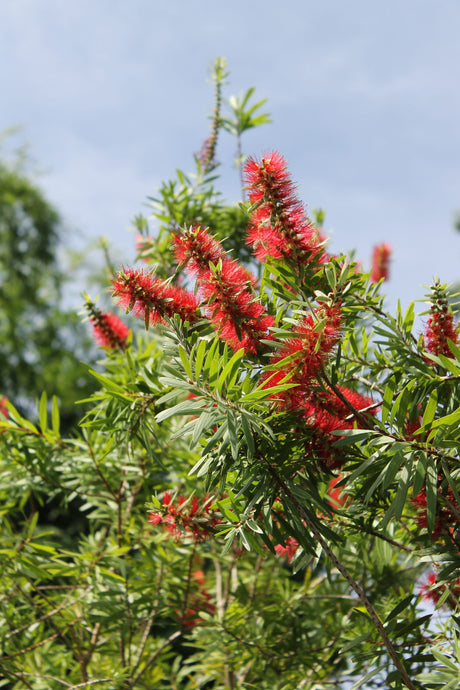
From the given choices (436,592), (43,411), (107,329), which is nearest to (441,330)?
(436,592)

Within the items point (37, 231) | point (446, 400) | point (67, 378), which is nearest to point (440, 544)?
point (446, 400)

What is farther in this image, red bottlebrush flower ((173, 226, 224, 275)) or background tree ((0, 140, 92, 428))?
background tree ((0, 140, 92, 428))

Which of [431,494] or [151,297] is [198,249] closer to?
[151,297]

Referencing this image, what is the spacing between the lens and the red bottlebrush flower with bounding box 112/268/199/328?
888 millimetres

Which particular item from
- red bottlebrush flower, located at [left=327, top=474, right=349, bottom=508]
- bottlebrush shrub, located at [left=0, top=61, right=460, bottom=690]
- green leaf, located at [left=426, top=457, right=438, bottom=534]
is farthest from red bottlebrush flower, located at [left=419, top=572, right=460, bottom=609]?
green leaf, located at [left=426, top=457, right=438, bottom=534]

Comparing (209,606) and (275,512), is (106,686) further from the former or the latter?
(275,512)

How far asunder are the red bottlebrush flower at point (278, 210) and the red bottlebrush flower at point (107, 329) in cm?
65

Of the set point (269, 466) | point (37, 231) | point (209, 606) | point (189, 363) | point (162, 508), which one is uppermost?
point (37, 231)

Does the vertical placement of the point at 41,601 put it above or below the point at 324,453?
below

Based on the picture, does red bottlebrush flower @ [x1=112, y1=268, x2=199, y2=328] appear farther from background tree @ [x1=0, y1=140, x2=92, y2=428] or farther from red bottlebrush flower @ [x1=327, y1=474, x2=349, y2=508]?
background tree @ [x1=0, y1=140, x2=92, y2=428]

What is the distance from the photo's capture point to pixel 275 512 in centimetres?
96


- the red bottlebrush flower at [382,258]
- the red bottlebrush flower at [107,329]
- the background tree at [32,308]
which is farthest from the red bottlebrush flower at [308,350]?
the background tree at [32,308]

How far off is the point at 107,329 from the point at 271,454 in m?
0.74

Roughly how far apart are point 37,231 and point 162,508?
33.4ft
